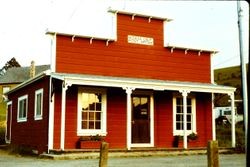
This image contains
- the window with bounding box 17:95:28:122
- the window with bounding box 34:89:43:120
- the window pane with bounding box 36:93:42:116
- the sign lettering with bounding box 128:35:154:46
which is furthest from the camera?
the window with bounding box 17:95:28:122

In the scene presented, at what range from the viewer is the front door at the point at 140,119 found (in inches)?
809

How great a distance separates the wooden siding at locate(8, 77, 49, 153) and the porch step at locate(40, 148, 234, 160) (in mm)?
1655

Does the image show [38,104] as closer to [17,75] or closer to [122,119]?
[122,119]

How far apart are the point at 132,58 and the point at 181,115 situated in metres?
3.81

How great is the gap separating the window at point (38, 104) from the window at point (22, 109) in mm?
2079

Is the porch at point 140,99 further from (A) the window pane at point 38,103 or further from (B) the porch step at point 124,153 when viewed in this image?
(A) the window pane at point 38,103

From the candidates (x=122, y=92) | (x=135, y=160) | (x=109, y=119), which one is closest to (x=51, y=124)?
(x=109, y=119)

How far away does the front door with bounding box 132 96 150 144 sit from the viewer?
20.5 meters

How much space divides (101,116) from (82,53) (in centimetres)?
292

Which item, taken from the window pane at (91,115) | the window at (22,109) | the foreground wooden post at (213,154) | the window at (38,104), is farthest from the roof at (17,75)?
the foreground wooden post at (213,154)

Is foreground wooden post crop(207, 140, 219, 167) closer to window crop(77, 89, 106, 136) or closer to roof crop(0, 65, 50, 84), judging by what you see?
window crop(77, 89, 106, 136)

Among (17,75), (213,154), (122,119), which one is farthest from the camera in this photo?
(17,75)

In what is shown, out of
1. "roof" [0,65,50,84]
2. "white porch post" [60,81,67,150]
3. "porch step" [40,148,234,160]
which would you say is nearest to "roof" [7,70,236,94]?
"white porch post" [60,81,67,150]

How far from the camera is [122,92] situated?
66.9ft
